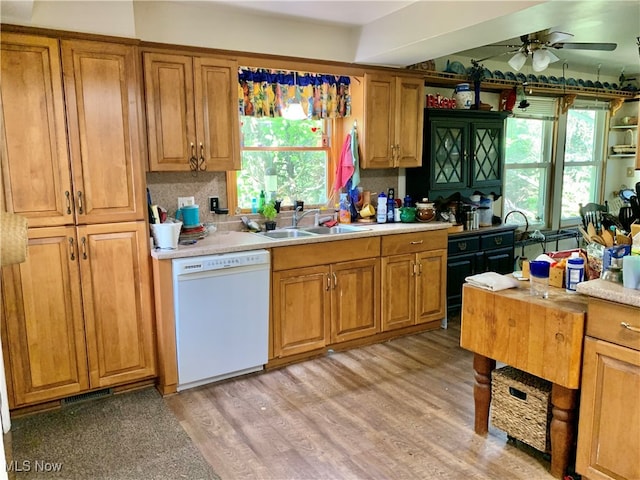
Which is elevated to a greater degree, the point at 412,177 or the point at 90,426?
the point at 412,177

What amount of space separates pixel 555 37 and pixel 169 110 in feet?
8.80

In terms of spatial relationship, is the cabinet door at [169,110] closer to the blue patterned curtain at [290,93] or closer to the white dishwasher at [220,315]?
the blue patterned curtain at [290,93]

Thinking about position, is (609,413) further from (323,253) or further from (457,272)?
(457,272)

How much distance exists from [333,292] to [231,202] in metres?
1.05

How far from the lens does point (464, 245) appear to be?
14.7ft

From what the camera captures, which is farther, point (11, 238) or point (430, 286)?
point (430, 286)

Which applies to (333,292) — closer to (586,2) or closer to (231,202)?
(231,202)

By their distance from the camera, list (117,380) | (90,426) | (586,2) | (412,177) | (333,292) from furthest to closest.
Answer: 1. (412,177)
2. (333,292)
3. (117,380)
4. (90,426)
5. (586,2)

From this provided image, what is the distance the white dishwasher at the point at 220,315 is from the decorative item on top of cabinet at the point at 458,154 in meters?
1.96

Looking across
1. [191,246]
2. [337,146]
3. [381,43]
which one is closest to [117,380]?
[191,246]

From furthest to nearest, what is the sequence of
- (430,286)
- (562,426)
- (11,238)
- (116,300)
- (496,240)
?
(496,240)
(430,286)
(116,300)
(562,426)
(11,238)

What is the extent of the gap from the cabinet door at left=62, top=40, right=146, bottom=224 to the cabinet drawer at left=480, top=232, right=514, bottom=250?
10.2 feet

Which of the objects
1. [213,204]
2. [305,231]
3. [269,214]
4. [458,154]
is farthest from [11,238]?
[458,154]

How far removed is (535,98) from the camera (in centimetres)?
563
